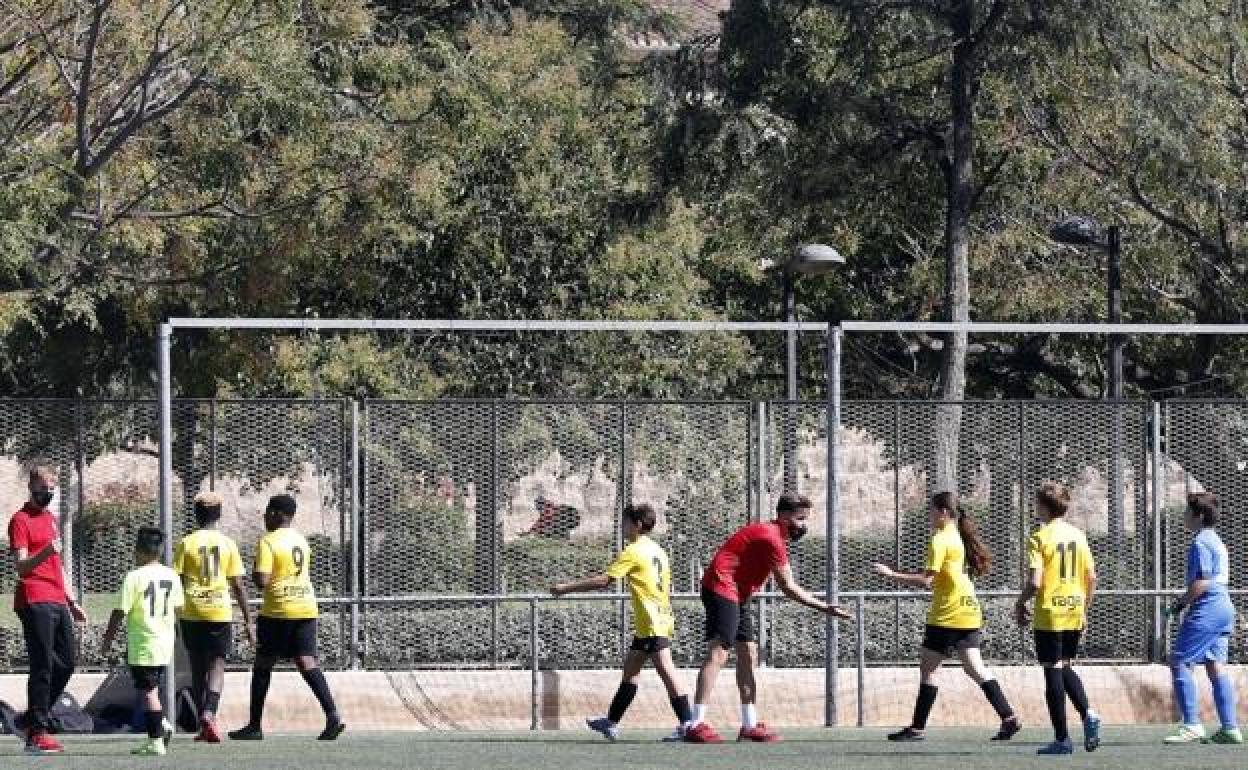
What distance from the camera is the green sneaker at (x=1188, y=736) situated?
650 inches

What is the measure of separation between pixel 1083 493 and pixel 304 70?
24.5 ft

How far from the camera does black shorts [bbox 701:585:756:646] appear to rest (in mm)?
16688

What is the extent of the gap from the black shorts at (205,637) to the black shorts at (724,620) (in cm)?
322

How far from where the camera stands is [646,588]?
16797mm

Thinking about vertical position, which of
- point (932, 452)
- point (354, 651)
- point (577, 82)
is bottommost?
point (354, 651)

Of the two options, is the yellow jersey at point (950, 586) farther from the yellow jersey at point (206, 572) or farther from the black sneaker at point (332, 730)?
the yellow jersey at point (206, 572)

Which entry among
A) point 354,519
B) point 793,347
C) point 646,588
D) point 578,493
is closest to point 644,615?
point 646,588

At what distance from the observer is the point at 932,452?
2111 cm

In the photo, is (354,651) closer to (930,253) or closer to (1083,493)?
(1083,493)

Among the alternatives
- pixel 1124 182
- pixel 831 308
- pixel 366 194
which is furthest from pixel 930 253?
pixel 366 194

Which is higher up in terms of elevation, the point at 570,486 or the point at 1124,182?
the point at 1124,182

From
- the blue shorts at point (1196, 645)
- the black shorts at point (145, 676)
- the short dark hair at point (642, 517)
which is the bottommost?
the black shorts at point (145, 676)

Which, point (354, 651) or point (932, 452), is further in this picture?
point (932, 452)

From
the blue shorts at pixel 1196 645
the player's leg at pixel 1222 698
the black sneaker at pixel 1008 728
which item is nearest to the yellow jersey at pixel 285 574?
the black sneaker at pixel 1008 728
